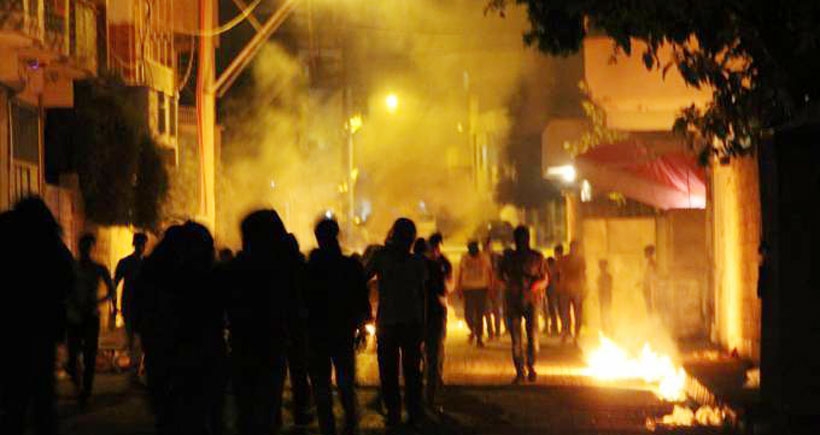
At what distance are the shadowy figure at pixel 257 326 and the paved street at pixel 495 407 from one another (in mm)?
2273

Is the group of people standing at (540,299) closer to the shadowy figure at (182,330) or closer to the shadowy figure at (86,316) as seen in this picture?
the shadowy figure at (86,316)

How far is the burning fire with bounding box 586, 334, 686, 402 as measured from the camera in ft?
50.6

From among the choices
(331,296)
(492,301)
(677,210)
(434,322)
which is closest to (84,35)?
(492,301)

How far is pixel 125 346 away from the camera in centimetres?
1641

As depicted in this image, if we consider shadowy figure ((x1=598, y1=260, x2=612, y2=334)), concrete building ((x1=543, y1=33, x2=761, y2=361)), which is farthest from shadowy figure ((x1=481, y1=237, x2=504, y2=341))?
concrete building ((x1=543, y1=33, x2=761, y2=361))

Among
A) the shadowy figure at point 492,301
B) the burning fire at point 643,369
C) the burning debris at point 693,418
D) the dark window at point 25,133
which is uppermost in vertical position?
the dark window at point 25,133

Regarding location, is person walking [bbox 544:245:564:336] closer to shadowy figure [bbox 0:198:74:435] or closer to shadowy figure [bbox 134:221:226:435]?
shadowy figure [bbox 134:221:226:435]

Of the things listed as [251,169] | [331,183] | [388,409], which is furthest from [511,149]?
[388,409]

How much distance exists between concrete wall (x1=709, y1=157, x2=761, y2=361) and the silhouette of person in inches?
116

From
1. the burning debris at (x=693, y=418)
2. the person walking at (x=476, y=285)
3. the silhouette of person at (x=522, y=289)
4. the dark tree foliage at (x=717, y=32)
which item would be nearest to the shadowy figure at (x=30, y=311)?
the dark tree foliage at (x=717, y=32)

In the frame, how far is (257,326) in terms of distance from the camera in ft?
29.3

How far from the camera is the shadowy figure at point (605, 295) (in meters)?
23.7

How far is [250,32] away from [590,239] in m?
20.8

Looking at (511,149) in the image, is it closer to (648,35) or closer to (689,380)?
(689,380)
